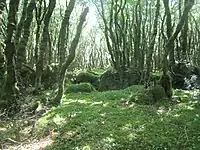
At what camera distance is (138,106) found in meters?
17.1

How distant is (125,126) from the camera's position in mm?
13453

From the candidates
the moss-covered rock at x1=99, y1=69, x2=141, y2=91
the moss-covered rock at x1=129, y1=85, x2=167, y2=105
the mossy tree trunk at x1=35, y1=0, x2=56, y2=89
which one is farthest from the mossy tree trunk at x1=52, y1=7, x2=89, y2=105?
the moss-covered rock at x1=99, y1=69, x2=141, y2=91

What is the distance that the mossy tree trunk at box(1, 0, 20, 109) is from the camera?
14.9 metres

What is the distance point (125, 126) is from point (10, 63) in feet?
18.7

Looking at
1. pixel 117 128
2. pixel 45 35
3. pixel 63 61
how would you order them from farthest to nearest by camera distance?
pixel 45 35, pixel 63 61, pixel 117 128

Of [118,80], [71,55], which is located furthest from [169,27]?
[118,80]

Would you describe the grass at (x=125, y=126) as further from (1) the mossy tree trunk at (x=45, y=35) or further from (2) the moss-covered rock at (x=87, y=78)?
(2) the moss-covered rock at (x=87, y=78)

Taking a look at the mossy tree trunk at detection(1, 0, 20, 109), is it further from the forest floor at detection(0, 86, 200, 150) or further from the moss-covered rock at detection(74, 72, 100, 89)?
the moss-covered rock at detection(74, 72, 100, 89)

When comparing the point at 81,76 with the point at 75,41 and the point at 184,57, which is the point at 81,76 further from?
the point at 75,41

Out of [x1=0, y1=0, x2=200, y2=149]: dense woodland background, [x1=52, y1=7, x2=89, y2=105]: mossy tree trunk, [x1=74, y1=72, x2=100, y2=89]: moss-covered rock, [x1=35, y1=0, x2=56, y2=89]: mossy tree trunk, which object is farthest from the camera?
[x1=74, y1=72, x2=100, y2=89]: moss-covered rock

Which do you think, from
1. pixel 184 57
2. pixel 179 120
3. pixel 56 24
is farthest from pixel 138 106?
pixel 56 24

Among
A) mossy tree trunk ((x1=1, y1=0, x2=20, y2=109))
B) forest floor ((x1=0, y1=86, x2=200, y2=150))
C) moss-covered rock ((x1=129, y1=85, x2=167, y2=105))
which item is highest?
mossy tree trunk ((x1=1, y1=0, x2=20, y2=109))

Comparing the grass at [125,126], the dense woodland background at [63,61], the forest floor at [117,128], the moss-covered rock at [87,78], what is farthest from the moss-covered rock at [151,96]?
the moss-covered rock at [87,78]

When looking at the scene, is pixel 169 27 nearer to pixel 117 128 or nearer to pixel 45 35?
pixel 45 35
